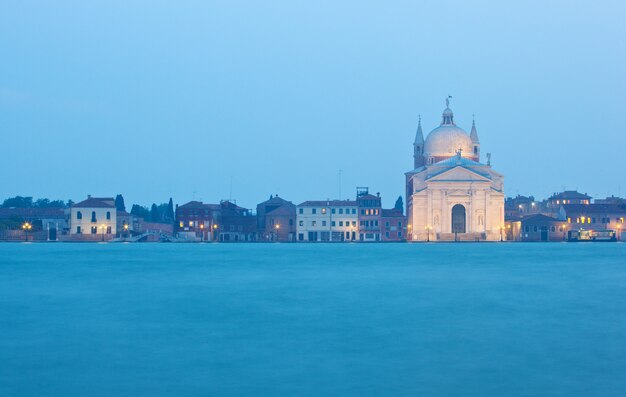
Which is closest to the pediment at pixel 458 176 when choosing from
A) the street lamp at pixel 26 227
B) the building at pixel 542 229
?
the building at pixel 542 229

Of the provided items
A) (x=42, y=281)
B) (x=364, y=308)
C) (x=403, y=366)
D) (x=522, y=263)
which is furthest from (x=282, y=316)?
(x=522, y=263)

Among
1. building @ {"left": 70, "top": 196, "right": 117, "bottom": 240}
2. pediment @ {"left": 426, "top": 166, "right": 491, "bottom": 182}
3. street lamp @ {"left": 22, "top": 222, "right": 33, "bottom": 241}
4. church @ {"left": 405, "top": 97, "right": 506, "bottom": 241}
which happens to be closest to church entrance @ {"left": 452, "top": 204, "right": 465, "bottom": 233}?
church @ {"left": 405, "top": 97, "right": 506, "bottom": 241}

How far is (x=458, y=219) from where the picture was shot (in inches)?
3536

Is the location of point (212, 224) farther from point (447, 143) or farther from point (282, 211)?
point (447, 143)

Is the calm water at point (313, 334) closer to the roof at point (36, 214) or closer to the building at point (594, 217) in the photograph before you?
the building at point (594, 217)

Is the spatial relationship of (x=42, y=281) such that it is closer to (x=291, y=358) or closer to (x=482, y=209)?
(x=291, y=358)

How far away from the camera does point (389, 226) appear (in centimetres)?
9325

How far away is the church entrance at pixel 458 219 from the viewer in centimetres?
8900

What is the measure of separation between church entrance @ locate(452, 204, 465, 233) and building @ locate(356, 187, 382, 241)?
6636mm

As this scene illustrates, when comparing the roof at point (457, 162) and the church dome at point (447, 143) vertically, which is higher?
the church dome at point (447, 143)

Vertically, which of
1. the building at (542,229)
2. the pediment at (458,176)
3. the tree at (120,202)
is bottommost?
the building at (542,229)

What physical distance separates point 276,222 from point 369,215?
8585mm

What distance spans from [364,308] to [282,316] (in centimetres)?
299

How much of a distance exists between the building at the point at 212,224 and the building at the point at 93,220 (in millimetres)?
6835
